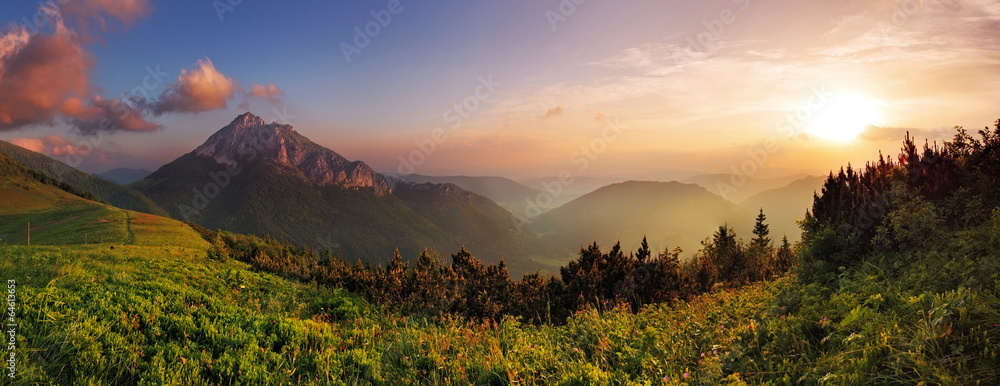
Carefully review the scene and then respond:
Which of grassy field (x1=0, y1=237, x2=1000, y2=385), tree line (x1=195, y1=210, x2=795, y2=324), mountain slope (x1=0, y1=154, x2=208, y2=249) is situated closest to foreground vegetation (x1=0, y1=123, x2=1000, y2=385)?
grassy field (x1=0, y1=237, x2=1000, y2=385)

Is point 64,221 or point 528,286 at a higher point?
point 64,221

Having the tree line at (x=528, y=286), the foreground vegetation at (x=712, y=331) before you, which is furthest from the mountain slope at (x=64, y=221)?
the tree line at (x=528, y=286)

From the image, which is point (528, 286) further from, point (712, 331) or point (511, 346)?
point (712, 331)

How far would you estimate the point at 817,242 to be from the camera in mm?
7938

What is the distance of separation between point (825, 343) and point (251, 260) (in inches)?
1027

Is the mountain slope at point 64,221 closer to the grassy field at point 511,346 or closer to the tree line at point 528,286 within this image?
the grassy field at point 511,346

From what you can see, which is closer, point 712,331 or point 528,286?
point 712,331

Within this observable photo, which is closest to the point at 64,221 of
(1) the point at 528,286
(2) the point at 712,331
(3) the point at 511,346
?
(1) the point at 528,286

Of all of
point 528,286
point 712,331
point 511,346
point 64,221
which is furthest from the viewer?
point 64,221

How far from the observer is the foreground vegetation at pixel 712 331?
12.3 feet

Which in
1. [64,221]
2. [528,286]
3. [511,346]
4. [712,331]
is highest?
[64,221]

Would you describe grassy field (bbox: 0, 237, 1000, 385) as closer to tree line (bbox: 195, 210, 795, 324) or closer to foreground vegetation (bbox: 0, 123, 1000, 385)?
foreground vegetation (bbox: 0, 123, 1000, 385)

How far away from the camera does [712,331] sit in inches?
230

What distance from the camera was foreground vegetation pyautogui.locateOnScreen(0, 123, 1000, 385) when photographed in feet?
12.3
